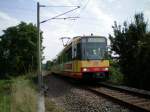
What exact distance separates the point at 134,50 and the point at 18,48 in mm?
39790

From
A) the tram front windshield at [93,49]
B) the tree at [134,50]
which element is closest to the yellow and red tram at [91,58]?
the tram front windshield at [93,49]

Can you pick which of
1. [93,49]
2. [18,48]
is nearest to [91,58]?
[93,49]

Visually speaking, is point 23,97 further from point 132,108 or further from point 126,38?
point 126,38

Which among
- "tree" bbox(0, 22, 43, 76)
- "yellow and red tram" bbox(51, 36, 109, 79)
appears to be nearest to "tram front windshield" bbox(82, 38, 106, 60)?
"yellow and red tram" bbox(51, 36, 109, 79)

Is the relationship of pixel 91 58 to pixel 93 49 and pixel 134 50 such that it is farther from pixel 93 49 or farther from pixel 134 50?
pixel 134 50

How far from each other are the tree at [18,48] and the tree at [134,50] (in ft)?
107

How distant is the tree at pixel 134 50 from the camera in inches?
776

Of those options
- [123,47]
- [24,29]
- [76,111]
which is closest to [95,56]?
[123,47]

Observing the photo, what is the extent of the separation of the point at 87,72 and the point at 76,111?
9.37 metres

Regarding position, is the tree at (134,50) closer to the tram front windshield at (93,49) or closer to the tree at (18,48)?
the tram front windshield at (93,49)

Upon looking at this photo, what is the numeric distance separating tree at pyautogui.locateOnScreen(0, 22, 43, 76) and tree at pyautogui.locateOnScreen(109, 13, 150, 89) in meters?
32.8

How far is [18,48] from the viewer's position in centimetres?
5919

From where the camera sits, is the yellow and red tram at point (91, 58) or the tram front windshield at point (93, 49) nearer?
the yellow and red tram at point (91, 58)

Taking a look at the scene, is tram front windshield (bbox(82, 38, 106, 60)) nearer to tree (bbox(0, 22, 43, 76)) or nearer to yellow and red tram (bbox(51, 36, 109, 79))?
yellow and red tram (bbox(51, 36, 109, 79))
